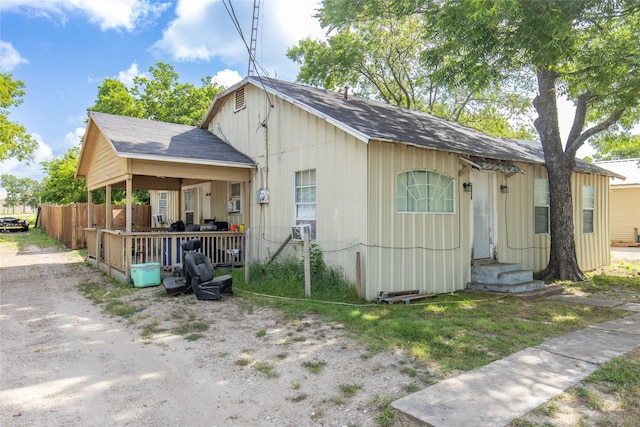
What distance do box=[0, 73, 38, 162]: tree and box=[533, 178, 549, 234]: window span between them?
23342mm

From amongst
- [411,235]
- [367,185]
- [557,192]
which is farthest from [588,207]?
[367,185]

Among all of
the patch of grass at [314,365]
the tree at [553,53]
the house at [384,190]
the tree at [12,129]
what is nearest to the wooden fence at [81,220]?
the tree at [12,129]

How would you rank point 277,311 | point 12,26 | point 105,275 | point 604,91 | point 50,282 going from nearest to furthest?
point 277,311
point 604,91
point 50,282
point 105,275
point 12,26

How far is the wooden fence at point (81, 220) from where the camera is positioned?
17.1 m

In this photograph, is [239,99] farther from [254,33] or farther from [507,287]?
[507,287]

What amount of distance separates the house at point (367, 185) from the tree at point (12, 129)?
12.8 m

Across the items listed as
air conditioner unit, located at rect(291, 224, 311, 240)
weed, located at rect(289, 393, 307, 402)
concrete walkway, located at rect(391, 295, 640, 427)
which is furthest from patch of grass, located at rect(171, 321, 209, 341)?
concrete walkway, located at rect(391, 295, 640, 427)

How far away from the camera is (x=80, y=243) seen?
17203 millimetres

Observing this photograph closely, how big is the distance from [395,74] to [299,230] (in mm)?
17126

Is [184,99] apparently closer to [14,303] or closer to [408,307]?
[14,303]

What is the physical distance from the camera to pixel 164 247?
978 cm

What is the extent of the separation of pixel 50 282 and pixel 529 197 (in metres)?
12.0

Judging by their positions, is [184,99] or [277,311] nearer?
[277,311]

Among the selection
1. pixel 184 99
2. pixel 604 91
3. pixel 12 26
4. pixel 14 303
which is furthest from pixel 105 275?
pixel 184 99
